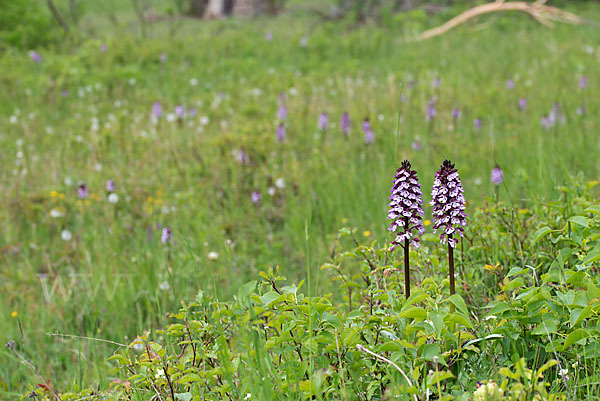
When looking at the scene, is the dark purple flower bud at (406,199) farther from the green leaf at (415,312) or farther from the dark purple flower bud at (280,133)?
the dark purple flower bud at (280,133)

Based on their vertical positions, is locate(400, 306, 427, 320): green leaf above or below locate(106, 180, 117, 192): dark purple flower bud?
above

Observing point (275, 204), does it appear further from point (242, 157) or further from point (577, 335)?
point (577, 335)

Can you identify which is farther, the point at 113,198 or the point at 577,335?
the point at 113,198

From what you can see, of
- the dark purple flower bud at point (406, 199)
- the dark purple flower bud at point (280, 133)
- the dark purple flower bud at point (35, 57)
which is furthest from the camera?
the dark purple flower bud at point (35, 57)

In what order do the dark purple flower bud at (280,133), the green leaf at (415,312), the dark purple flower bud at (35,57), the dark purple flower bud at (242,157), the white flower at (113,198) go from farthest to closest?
the dark purple flower bud at (35,57) < the dark purple flower bud at (280,133) < the dark purple flower bud at (242,157) < the white flower at (113,198) < the green leaf at (415,312)

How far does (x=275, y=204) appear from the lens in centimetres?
468

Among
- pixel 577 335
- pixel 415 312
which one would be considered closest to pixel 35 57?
pixel 415 312

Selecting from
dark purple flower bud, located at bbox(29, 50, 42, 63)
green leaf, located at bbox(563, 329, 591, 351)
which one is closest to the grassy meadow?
green leaf, located at bbox(563, 329, 591, 351)

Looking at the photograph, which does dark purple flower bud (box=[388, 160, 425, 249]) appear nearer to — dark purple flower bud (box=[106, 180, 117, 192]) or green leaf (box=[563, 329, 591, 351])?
green leaf (box=[563, 329, 591, 351])

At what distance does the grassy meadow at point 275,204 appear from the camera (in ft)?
5.84

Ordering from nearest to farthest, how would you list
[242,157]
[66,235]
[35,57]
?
[66,235]
[242,157]
[35,57]

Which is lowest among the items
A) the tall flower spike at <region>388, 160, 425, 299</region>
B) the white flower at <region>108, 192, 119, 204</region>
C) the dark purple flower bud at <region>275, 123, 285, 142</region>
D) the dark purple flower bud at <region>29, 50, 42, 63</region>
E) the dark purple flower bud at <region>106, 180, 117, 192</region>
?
the white flower at <region>108, 192, 119, 204</region>

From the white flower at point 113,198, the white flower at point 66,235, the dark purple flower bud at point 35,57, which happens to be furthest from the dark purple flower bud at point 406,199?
the dark purple flower bud at point 35,57

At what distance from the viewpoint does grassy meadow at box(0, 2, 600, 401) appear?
70.1 inches
